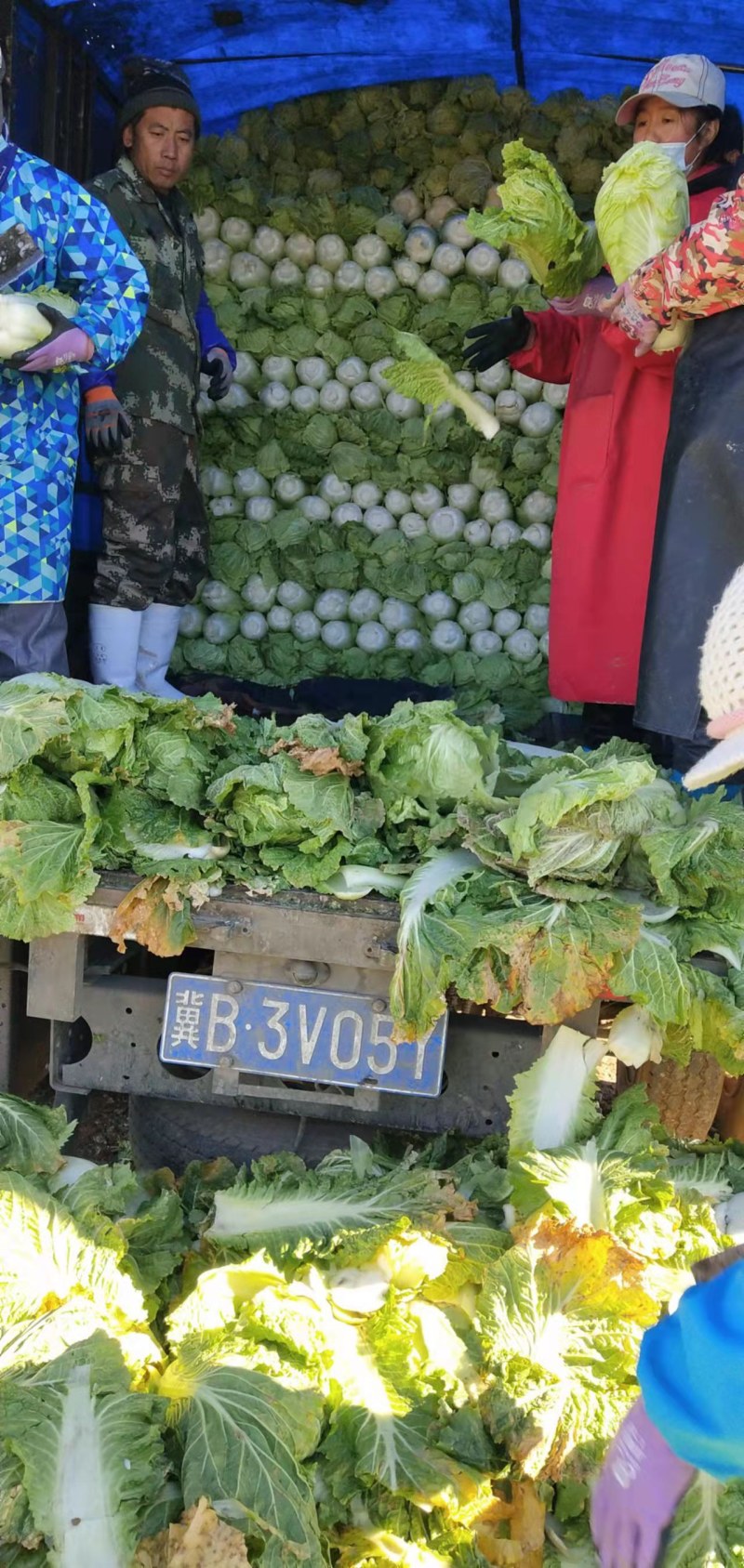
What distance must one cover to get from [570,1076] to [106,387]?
109 inches

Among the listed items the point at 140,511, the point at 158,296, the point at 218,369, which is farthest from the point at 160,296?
the point at 140,511

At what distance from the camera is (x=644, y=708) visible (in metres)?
3.42

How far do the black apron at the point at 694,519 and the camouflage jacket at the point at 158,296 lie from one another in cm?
201

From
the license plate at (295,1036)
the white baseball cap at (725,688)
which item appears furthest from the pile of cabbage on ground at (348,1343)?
the white baseball cap at (725,688)

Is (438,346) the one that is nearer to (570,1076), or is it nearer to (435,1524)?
(570,1076)

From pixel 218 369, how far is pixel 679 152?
2.11 m

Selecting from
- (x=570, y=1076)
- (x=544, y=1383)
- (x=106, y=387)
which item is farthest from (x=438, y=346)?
(x=544, y=1383)

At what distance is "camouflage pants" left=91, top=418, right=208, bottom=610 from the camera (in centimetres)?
431

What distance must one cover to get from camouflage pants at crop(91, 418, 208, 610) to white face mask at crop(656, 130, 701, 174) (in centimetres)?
199

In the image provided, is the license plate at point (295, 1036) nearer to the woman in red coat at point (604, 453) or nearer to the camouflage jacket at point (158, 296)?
the woman in red coat at point (604, 453)

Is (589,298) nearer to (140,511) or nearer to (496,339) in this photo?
(496,339)

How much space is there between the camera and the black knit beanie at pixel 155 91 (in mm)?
4117

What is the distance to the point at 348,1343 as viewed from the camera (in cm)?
226

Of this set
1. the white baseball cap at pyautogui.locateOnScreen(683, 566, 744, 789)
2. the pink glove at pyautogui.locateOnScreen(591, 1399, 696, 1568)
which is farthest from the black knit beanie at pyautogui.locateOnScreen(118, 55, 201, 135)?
the pink glove at pyautogui.locateOnScreen(591, 1399, 696, 1568)
